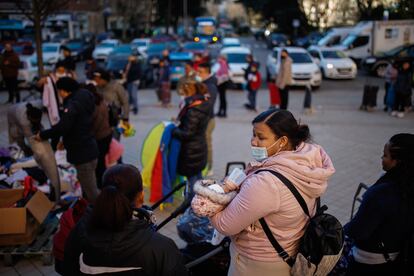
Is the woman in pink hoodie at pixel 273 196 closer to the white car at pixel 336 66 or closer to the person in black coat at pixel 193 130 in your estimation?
the person in black coat at pixel 193 130

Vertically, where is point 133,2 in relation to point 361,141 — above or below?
above

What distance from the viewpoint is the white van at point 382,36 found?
77.6ft

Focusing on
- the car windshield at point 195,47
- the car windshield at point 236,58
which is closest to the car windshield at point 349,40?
the car windshield at point 195,47

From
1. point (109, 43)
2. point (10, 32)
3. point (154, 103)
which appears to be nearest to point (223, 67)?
point (154, 103)

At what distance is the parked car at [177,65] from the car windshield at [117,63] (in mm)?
2095

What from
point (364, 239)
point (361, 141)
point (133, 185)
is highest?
point (133, 185)

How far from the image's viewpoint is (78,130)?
5.04 m

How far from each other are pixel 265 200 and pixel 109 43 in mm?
→ 30963

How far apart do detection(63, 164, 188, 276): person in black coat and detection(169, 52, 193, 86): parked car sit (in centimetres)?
1518

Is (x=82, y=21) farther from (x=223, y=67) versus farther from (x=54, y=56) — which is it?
(x=223, y=67)

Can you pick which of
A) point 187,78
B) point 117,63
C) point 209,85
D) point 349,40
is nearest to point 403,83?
point 187,78

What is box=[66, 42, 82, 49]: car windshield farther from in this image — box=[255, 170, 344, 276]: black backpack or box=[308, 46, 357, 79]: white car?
box=[255, 170, 344, 276]: black backpack

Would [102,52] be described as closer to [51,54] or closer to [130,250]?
[51,54]

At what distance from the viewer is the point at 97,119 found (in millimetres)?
5961
